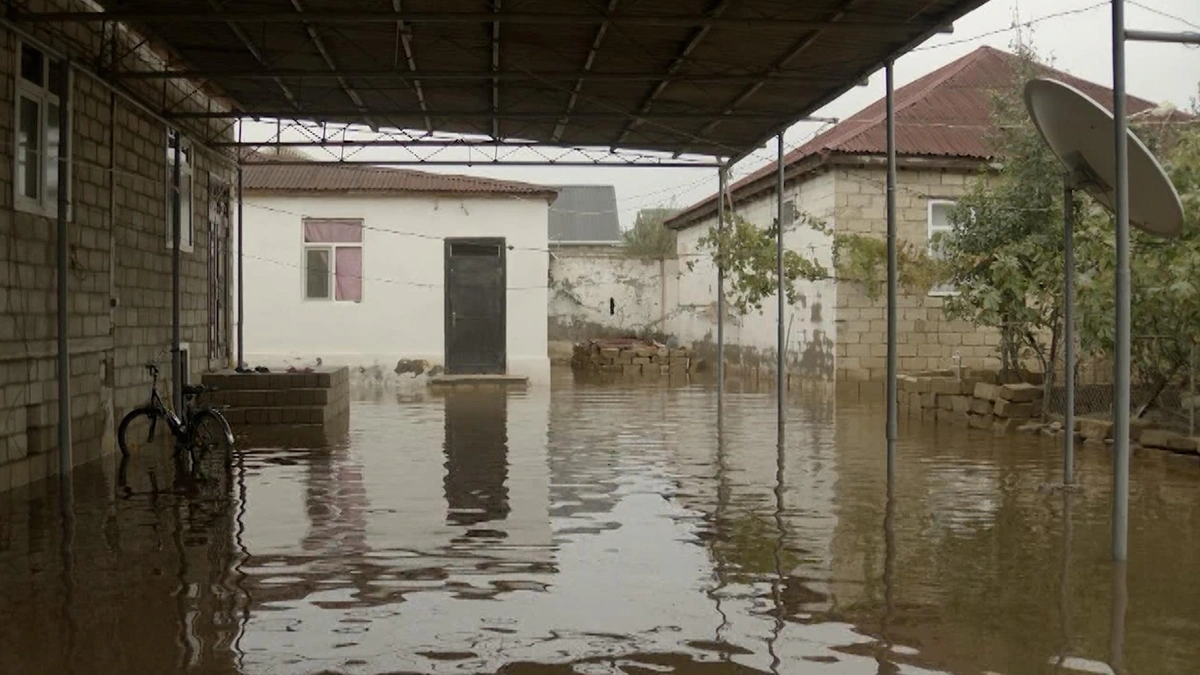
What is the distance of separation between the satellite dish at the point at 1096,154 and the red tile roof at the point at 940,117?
34.2ft

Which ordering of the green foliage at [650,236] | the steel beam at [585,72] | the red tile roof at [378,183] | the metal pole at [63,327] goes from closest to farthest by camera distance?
the metal pole at [63,327]
the steel beam at [585,72]
the red tile roof at [378,183]
the green foliage at [650,236]

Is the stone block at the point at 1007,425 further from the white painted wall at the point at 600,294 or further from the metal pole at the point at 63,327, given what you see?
the white painted wall at the point at 600,294

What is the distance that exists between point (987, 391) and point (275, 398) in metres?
9.44

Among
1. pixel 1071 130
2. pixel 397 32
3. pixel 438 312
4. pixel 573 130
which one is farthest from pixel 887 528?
pixel 438 312

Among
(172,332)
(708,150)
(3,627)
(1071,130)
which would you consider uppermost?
(708,150)

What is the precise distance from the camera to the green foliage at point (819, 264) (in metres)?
21.2

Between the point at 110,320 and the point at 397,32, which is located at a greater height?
the point at 397,32

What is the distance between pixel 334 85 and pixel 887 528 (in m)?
9.27

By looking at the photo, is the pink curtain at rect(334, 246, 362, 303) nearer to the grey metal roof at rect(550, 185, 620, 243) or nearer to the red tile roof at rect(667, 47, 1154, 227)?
the red tile roof at rect(667, 47, 1154, 227)

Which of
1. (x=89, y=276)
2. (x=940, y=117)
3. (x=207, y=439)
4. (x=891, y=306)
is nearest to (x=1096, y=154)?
(x=891, y=306)

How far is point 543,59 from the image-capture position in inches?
524

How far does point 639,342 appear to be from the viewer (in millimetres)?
33688

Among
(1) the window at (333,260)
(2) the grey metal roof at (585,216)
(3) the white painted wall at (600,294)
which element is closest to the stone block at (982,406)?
(1) the window at (333,260)

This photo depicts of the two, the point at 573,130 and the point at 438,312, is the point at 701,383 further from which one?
the point at 573,130
